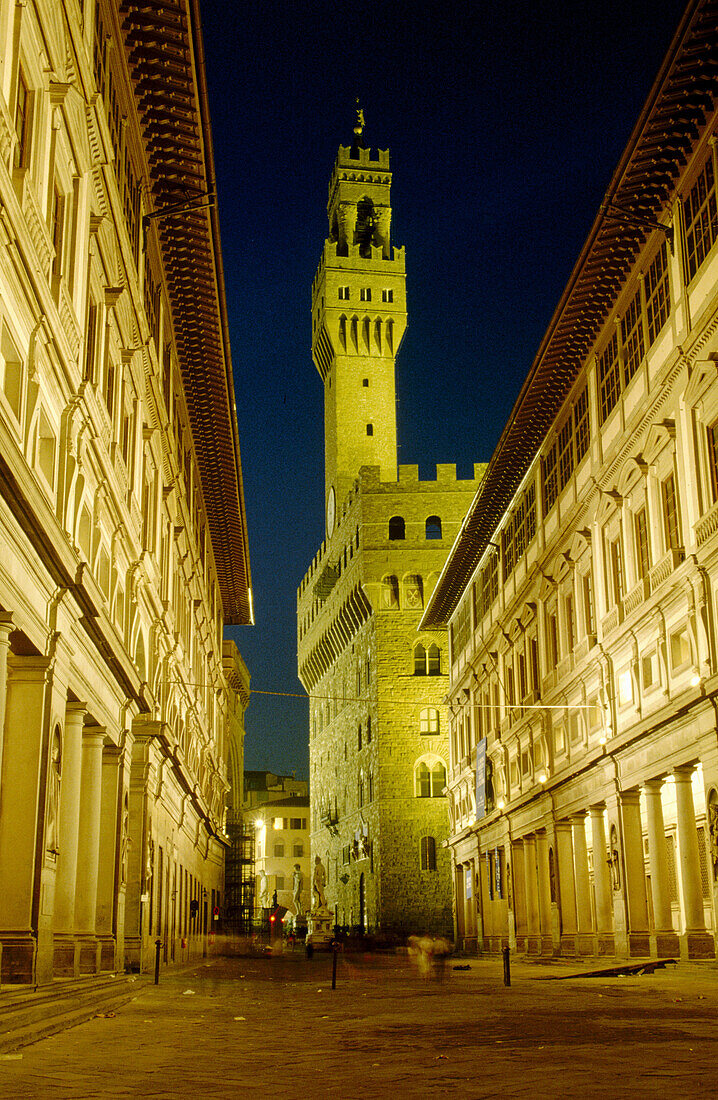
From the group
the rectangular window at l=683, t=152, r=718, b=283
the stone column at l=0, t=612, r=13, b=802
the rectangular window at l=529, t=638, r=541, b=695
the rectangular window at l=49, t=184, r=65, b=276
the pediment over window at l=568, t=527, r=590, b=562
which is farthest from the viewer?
the rectangular window at l=529, t=638, r=541, b=695

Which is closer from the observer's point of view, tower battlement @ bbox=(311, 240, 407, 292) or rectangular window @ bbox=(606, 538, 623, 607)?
rectangular window @ bbox=(606, 538, 623, 607)

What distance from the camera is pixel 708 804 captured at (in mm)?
23750

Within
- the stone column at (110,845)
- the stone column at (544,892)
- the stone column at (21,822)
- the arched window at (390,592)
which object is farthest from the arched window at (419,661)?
the stone column at (21,822)

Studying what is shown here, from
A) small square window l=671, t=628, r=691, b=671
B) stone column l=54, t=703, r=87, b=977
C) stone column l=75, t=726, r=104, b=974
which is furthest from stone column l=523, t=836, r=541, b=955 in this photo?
stone column l=54, t=703, r=87, b=977

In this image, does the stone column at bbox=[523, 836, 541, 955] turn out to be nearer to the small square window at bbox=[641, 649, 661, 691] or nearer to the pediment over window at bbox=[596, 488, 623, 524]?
the pediment over window at bbox=[596, 488, 623, 524]

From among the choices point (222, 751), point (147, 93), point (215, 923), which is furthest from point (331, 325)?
point (147, 93)

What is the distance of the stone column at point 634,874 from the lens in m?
30.6

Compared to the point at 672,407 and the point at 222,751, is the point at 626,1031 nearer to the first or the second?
the point at 672,407

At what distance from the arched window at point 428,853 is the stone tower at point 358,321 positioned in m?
23.9

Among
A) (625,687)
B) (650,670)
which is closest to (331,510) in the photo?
(625,687)

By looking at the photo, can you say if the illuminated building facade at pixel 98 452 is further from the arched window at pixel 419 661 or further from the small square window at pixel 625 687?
the arched window at pixel 419 661

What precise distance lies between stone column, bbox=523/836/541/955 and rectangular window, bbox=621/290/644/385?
1967cm

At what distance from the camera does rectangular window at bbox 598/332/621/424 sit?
32.2 m

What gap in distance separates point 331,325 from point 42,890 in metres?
74.1
